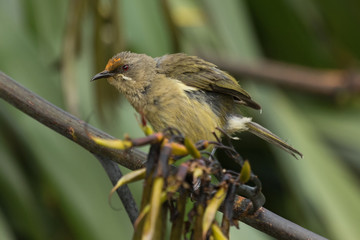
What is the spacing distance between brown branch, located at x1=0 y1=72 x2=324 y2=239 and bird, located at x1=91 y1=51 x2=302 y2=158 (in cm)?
119

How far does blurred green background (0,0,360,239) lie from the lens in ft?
11.4

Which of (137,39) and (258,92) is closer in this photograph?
(137,39)

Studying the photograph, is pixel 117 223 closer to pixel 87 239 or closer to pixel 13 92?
pixel 87 239

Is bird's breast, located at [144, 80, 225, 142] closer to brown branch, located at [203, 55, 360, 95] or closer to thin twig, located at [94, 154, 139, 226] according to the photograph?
thin twig, located at [94, 154, 139, 226]

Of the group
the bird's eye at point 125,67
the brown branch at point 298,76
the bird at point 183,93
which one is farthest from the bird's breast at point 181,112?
the brown branch at point 298,76

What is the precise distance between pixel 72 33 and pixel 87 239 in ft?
4.20

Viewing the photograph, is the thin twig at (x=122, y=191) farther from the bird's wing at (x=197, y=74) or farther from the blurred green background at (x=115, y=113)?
the bird's wing at (x=197, y=74)

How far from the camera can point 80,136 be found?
1.95 meters

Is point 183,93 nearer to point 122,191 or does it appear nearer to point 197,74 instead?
point 197,74

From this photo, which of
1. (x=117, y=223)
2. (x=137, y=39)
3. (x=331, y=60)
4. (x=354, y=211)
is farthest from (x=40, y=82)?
(x=331, y=60)

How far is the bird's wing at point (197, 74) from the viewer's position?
11.4 ft

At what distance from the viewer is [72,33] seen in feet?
9.68

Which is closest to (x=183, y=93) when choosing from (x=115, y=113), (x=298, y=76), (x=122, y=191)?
(x=115, y=113)

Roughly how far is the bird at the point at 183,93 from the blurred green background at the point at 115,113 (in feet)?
0.44
